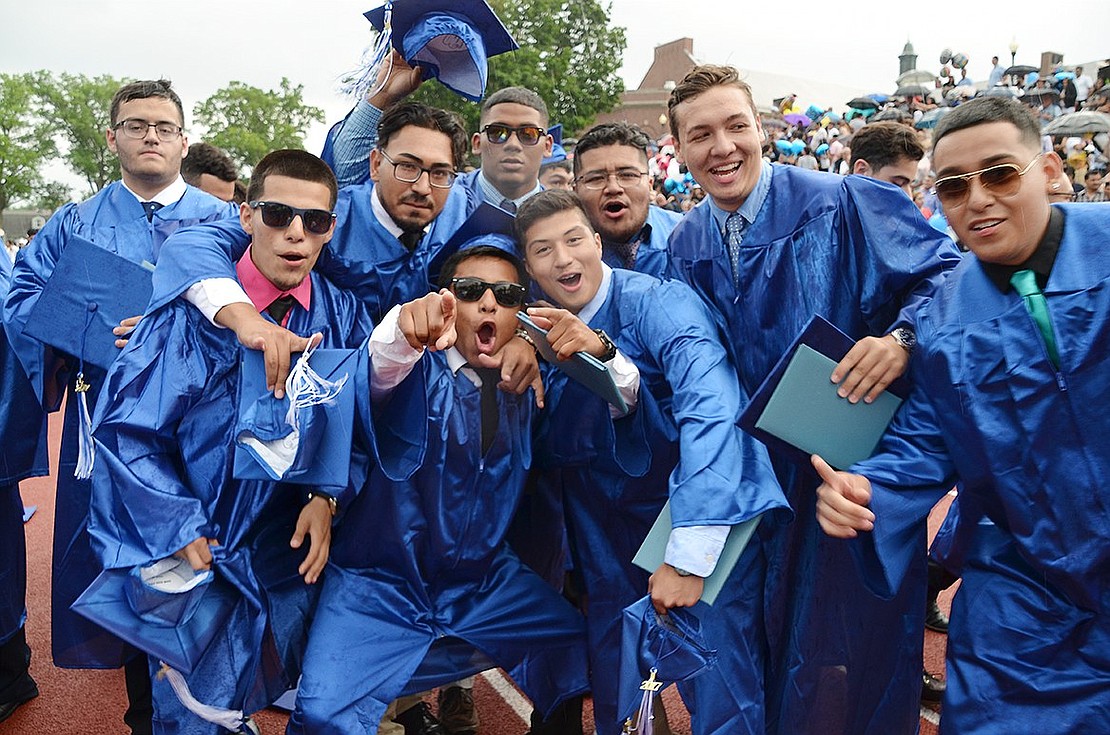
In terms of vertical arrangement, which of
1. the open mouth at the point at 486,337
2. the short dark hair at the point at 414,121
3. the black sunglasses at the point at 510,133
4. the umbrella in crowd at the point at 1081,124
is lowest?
the open mouth at the point at 486,337

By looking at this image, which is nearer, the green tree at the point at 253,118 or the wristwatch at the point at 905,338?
the wristwatch at the point at 905,338

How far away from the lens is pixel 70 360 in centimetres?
377

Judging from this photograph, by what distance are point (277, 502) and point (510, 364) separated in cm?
91

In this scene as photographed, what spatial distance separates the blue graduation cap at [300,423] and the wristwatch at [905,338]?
5.25 feet

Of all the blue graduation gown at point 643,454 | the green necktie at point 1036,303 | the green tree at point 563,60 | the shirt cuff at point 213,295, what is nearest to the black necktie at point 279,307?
the shirt cuff at point 213,295

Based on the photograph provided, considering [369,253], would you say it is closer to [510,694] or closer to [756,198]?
[756,198]

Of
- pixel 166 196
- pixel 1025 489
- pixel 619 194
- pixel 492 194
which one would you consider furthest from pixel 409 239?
pixel 1025 489

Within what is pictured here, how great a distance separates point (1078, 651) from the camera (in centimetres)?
217

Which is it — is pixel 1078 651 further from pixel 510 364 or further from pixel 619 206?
pixel 619 206

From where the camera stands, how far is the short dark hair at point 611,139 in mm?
3939

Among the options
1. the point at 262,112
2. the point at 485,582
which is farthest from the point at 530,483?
the point at 262,112

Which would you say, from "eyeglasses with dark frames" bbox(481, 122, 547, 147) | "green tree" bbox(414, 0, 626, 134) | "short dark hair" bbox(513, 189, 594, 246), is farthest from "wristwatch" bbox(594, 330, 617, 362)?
"green tree" bbox(414, 0, 626, 134)

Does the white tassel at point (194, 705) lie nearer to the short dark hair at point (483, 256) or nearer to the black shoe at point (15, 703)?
the short dark hair at point (483, 256)

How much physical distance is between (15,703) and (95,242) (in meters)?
2.00
